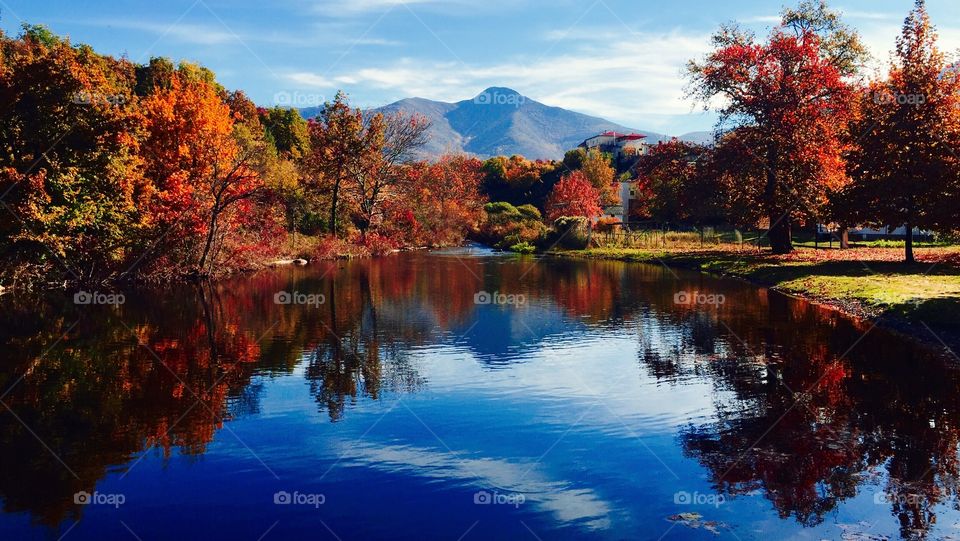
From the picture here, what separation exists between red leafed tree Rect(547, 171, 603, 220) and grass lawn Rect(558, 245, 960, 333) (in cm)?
3296

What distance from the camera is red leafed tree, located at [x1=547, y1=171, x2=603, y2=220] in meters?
90.6

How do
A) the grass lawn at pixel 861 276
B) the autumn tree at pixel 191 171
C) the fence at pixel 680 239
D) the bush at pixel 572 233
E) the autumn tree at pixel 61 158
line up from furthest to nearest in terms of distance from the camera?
the bush at pixel 572 233, the fence at pixel 680 239, the autumn tree at pixel 191 171, the autumn tree at pixel 61 158, the grass lawn at pixel 861 276

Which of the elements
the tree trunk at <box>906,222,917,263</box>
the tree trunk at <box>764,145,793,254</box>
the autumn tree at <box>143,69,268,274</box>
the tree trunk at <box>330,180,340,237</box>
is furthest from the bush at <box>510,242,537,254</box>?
the tree trunk at <box>906,222,917,263</box>

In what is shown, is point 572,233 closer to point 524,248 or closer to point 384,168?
point 524,248

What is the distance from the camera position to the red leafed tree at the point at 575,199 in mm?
90562

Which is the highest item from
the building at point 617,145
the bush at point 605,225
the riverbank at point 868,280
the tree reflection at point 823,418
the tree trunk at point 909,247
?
the building at point 617,145

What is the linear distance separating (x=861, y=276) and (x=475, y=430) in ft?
92.7

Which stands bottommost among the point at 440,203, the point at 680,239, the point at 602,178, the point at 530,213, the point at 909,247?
the point at 909,247

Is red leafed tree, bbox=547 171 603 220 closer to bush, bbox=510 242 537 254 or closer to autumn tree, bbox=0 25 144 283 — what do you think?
bush, bbox=510 242 537 254

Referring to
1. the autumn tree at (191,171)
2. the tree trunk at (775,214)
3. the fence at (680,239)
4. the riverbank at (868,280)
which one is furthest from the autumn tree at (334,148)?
the tree trunk at (775,214)

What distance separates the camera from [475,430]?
566 inches

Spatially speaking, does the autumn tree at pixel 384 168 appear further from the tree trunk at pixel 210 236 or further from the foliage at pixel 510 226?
the tree trunk at pixel 210 236

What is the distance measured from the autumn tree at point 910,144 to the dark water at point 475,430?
1400cm

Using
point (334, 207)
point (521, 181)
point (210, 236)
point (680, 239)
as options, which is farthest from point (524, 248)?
point (521, 181)
